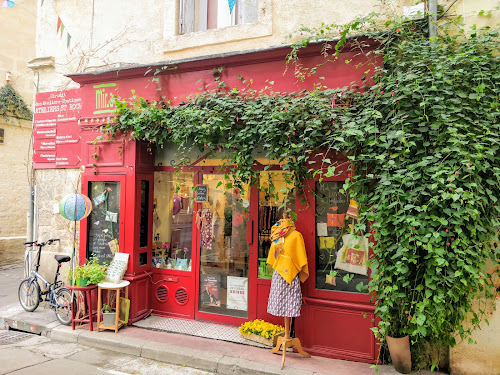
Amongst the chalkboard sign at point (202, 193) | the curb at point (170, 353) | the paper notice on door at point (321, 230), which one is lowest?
the curb at point (170, 353)

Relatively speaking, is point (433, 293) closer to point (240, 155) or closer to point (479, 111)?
point (479, 111)

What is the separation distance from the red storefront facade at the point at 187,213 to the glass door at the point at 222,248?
0.02 m

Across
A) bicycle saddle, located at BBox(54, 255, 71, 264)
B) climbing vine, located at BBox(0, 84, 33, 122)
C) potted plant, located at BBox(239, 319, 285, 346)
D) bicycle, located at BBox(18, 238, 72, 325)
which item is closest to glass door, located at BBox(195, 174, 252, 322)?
potted plant, located at BBox(239, 319, 285, 346)

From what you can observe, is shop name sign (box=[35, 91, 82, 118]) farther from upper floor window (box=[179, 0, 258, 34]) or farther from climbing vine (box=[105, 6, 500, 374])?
climbing vine (box=[105, 6, 500, 374])

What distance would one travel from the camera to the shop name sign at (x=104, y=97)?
258 inches

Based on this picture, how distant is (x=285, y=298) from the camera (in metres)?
4.93

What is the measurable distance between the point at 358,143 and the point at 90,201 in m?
4.81

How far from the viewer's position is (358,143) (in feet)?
15.2

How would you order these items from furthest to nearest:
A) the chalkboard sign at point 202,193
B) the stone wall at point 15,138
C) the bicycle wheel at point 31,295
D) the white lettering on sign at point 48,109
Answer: the stone wall at point 15,138 < the white lettering on sign at point 48,109 < the bicycle wheel at point 31,295 < the chalkboard sign at point 202,193

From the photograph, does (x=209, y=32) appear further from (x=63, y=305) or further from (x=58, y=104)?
(x=63, y=305)

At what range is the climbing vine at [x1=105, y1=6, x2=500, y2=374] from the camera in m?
3.94

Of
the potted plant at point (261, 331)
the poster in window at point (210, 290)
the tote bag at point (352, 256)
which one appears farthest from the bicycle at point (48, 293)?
the tote bag at point (352, 256)

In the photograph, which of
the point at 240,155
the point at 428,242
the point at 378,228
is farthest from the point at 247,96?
the point at 428,242

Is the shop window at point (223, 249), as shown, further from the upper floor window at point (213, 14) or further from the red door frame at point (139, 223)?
the upper floor window at point (213, 14)
